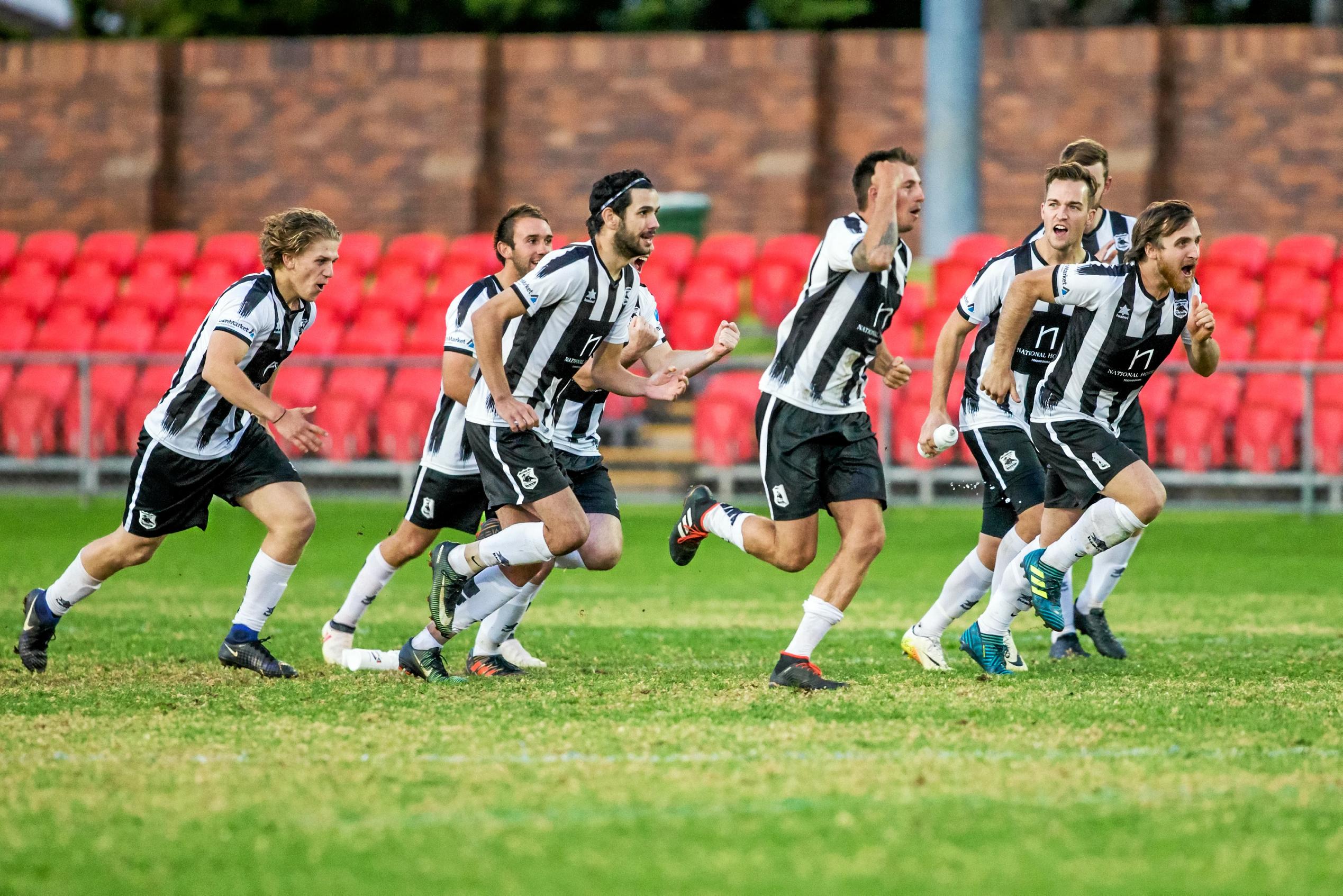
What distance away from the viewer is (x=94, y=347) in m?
17.8

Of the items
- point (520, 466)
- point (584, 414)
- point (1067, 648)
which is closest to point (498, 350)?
point (520, 466)

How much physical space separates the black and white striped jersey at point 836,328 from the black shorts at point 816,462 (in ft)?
0.19

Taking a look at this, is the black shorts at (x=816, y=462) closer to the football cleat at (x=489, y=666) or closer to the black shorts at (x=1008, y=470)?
the black shorts at (x=1008, y=470)

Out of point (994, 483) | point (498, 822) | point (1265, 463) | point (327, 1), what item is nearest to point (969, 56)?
point (1265, 463)

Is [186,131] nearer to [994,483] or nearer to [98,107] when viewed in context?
[98,107]

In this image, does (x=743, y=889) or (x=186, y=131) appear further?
(x=186, y=131)

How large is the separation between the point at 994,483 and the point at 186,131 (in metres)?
18.0

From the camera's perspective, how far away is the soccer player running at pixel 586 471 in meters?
7.12

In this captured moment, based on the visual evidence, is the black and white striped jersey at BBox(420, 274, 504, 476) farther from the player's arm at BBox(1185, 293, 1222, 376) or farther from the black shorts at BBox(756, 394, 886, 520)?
the player's arm at BBox(1185, 293, 1222, 376)

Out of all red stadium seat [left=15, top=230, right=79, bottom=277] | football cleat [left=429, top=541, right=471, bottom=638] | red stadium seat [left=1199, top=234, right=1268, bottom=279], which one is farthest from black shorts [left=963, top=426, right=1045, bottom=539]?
red stadium seat [left=15, top=230, right=79, bottom=277]

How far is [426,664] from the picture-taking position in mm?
7078

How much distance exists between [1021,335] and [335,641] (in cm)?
331

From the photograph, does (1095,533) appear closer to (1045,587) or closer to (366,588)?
(1045,587)

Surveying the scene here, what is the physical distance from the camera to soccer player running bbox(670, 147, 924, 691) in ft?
22.0
